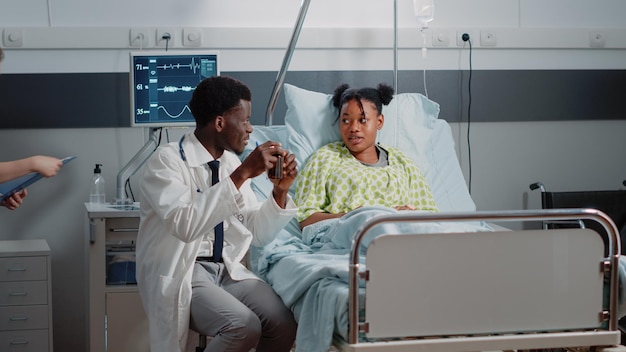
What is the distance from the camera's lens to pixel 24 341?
3.74 m

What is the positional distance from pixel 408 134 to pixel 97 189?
147 cm

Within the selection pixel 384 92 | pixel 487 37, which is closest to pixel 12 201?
pixel 384 92

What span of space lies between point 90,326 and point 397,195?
4.64ft

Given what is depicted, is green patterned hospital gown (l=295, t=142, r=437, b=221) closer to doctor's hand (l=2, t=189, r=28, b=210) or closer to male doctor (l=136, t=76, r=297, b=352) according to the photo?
male doctor (l=136, t=76, r=297, b=352)

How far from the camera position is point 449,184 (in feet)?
12.8

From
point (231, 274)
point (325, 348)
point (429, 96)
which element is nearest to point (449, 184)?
point (429, 96)

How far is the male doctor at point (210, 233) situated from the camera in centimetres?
271

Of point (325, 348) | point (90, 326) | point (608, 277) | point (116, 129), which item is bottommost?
point (90, 326)

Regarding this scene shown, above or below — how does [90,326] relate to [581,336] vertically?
below

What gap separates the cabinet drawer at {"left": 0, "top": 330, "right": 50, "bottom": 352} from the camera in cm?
372

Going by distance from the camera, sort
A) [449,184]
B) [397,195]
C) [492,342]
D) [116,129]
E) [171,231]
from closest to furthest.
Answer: [492,342], [171,231], [397,195], [449,184], [116,129]

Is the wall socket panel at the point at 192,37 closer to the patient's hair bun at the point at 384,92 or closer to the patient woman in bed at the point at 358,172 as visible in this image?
the patient woman in bed at the point at 358,172

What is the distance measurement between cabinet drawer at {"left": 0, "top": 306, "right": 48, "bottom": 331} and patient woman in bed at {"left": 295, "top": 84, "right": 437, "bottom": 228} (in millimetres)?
1233

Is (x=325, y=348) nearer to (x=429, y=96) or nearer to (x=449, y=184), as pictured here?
(x=449, y=184)
